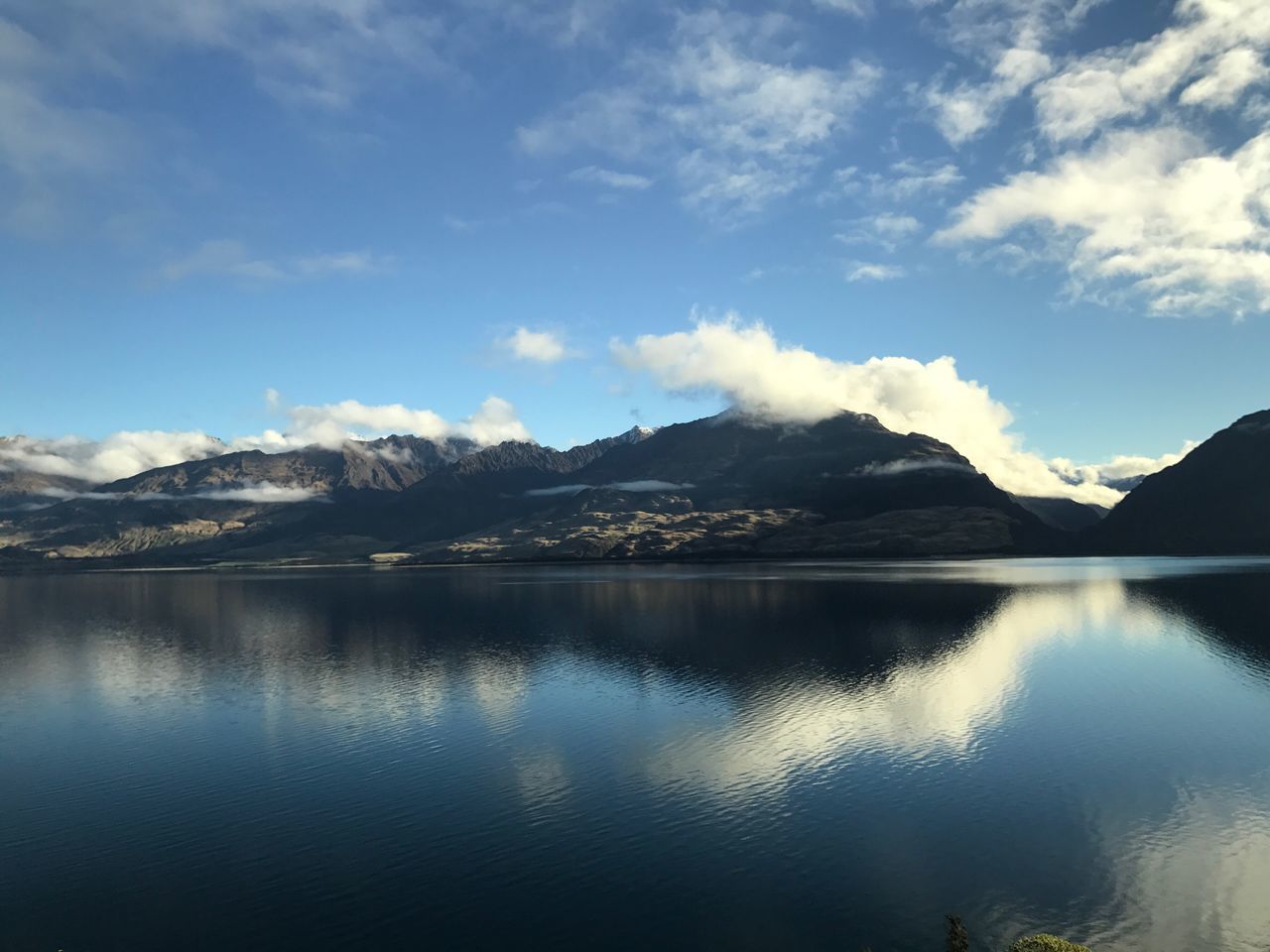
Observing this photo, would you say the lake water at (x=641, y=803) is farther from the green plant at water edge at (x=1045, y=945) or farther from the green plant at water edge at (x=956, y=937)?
the green plant at water edge at (x=956, y=937)

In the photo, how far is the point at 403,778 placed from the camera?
213 feet

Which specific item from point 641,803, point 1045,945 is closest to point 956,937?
point 1045,945

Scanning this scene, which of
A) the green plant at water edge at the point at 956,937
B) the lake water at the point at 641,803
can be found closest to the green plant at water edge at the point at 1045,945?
the green plant at water edge at the point at 956,937

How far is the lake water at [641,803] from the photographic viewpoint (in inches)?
1590

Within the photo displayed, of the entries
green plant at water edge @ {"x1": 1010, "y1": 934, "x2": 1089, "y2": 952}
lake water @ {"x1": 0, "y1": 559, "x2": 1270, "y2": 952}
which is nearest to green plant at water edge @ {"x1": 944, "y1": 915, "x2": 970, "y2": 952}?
green plant at water edge @ {"x1": 1010, "y1": 934, "x2": 1089, "y2": 952}

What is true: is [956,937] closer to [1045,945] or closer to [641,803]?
[1045,945]

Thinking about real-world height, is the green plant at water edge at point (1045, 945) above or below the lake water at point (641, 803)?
above

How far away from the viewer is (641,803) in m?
57.7

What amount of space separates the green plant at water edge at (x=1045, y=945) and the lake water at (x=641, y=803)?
11.7ft

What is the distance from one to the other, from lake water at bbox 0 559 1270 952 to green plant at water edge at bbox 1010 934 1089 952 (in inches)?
141

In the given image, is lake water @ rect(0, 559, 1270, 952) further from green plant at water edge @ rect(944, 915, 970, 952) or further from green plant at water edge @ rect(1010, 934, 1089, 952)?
green plant at water edge @ rect(944, 915, 970, 952)

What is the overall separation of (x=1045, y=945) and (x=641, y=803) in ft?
97.8

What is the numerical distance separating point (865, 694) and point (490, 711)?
4509 centimetres

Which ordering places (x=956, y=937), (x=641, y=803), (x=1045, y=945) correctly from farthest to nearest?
(x=641, y=803)
(x=1045, y=945)
(x=956, y=937)
